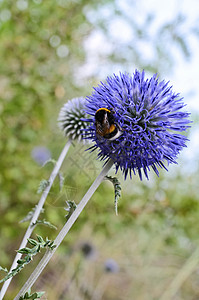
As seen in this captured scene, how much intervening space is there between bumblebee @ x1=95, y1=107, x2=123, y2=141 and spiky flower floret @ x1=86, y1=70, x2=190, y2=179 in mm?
19

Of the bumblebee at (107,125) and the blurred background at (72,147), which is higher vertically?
the blurred background at (72,147)

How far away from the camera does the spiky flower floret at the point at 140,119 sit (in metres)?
0.91

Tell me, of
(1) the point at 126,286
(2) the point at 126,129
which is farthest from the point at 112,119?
(1) the point at 126,286

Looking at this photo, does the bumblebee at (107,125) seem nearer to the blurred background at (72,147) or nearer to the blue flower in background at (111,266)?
the blurred background at (72,147)

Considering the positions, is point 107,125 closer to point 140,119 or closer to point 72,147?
point 140,119

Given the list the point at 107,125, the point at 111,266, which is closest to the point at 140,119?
the point at 107,125

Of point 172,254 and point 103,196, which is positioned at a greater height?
point 172,254

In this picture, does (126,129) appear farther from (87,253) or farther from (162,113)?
(87,253)

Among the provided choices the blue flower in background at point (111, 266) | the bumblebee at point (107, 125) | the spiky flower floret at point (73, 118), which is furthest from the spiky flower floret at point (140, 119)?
the blue flower in background at point (111, 266)

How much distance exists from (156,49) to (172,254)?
2037 millimetres

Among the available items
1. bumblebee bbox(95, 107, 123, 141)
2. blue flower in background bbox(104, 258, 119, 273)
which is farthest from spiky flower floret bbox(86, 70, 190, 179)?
blue flower in background bbox(104, 258, 119, 273)

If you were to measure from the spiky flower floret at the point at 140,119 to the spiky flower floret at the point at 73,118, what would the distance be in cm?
37

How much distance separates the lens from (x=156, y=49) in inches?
110

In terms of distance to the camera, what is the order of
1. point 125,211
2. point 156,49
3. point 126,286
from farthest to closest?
point 126,286
point 156,49
point 125,211
